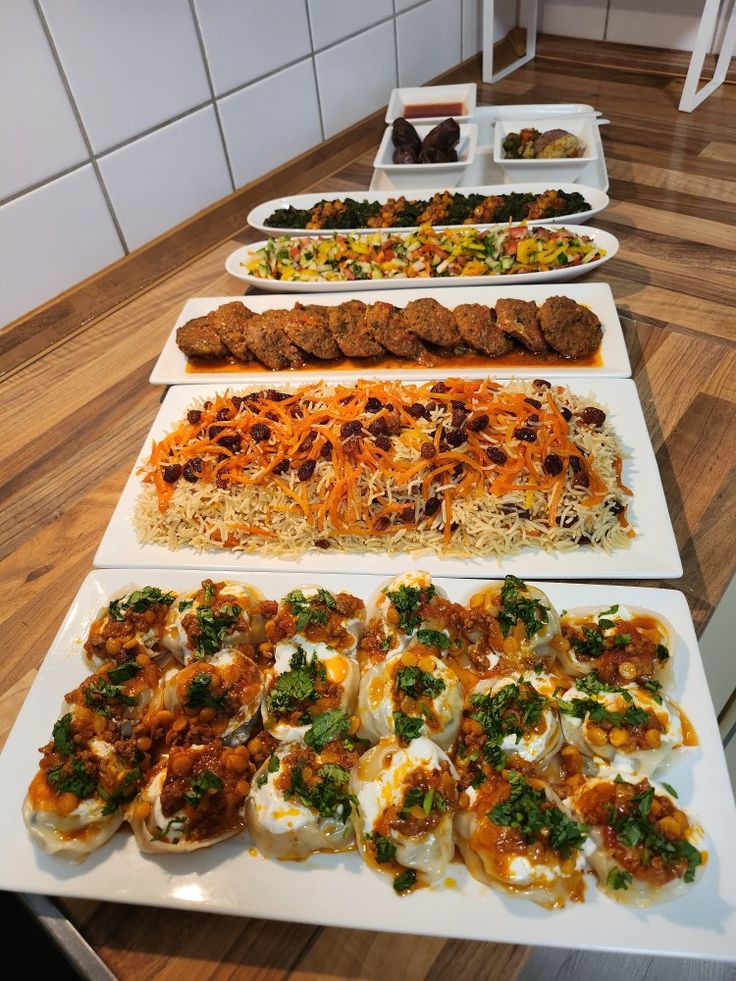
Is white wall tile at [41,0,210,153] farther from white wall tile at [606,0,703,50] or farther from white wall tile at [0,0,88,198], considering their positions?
white wall tile at [606,0,703,50]

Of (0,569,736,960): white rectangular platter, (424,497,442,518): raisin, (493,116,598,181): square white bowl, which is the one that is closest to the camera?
(0,569,736,960): white rectangular platter

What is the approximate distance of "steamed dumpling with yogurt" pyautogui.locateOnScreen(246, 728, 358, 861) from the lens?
1.49 meters

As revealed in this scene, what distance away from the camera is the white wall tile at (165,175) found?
3.17m

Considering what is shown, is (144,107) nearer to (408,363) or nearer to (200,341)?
(200,341)

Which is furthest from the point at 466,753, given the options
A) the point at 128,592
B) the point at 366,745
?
the point at 128,592

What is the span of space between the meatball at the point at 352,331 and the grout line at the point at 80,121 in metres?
1.16

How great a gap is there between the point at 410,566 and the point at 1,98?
2.34 m

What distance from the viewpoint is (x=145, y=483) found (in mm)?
2344

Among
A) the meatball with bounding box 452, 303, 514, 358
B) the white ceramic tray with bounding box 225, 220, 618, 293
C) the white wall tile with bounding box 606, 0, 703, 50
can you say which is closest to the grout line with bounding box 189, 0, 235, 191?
the white ceramic tray with bounding box 225, 220, 618, 293

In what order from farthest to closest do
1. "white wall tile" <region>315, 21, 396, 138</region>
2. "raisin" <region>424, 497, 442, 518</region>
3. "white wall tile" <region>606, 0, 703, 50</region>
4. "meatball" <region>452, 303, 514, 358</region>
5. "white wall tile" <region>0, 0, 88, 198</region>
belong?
"white wall tile" <region>606, 0, 703, 50</region>
"white wall tile" <region>315, 21, 396, 138</region>
"meatball" <region>452, 303, 514, 358</region>
"white wall tile" <region>0, 0, 88, 198</region>
"raisin" <region>424, 497, 442, 518</region>

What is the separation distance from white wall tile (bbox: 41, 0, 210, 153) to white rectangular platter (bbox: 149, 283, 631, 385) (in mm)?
848

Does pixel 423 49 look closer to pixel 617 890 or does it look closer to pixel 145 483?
pixel 145 483

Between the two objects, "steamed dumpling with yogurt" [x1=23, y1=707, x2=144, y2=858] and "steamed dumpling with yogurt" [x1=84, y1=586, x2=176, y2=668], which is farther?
"steamed dumpling with yogurt" [x1=84, y1=586, x2=176, y2=668]

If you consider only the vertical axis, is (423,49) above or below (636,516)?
above
